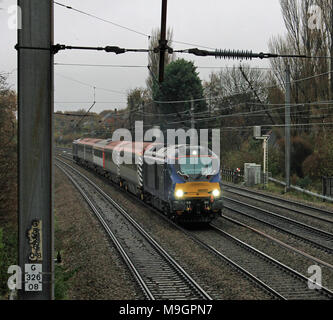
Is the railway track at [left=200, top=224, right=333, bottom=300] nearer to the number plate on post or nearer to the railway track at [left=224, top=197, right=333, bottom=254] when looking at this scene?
the railway track at [left=224, top=197, right=333, bottom=254]

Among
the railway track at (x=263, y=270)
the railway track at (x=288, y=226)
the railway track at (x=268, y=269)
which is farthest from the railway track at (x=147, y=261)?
the railway track at (x=288, y=226)

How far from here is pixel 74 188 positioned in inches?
1148

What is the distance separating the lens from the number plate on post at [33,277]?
5.58 m

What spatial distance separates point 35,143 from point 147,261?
715cm

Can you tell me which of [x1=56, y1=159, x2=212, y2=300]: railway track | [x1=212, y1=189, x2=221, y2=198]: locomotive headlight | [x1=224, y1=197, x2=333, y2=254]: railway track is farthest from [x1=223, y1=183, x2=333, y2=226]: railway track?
[x1=56, y1=159, x2=212, y2=300]: railway track

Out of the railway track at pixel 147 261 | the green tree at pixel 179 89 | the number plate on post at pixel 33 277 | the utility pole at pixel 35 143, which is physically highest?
the green tree at pixel 179 89

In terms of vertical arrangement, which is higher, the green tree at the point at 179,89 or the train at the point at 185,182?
the green tree at the point at 179,89

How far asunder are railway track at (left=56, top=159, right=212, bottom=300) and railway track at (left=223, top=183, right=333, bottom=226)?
7545mm

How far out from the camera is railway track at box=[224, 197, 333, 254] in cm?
1401

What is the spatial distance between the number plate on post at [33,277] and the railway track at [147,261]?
397cm

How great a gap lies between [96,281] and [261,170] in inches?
971

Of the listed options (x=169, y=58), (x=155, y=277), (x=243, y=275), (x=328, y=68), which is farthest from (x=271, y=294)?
(x=169, y=58)

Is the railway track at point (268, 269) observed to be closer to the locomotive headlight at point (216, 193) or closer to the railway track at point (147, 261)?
the locomotive headlight at point (216, 193)
